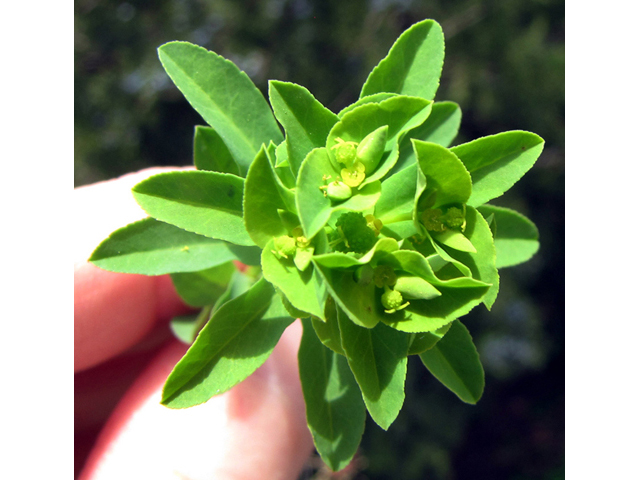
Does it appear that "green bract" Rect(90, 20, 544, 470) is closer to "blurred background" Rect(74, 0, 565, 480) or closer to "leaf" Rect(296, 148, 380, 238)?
"leaf" Rect(296, 148, 380, 238)

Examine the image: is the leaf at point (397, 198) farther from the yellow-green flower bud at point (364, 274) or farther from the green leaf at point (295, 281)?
the green leaf at point (295, 281)

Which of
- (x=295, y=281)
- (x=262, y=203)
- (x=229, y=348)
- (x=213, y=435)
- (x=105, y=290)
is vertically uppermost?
(x=262, y=203)

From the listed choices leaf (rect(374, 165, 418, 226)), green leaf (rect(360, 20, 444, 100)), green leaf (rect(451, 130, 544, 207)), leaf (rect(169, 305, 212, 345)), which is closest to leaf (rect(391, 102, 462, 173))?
green leaf (rect(360, 20, 444, 100))

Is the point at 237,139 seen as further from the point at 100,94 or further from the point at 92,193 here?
the point at 100,94

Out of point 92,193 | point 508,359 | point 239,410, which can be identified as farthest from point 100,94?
point 508,359

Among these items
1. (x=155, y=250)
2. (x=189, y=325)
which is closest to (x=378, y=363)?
(x=155, y=250)

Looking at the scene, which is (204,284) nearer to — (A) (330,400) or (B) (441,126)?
(A) (330,400)
